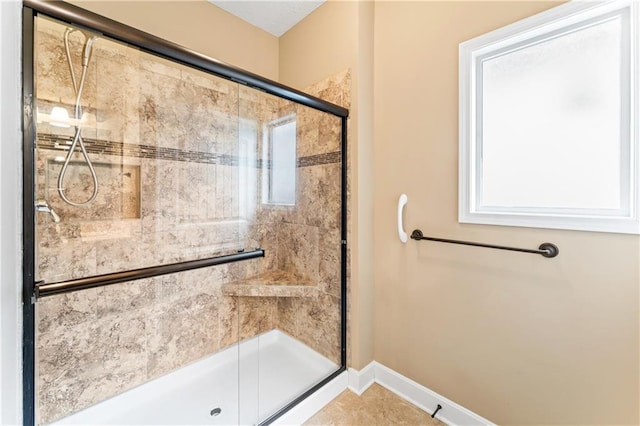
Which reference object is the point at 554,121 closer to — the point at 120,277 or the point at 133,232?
the point at 120,277

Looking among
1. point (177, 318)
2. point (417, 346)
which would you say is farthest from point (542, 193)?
point (177, 318)

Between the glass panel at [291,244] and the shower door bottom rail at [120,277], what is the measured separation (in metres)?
0.17

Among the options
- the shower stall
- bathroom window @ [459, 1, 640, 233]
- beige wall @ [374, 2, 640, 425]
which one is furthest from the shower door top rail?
bathroom window @ [459, 1, 640, 233]

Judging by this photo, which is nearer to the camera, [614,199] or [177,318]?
[614,199]

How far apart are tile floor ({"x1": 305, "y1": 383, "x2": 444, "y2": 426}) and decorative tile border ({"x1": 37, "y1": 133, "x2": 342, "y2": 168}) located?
148 cm

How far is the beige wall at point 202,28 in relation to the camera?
1.57 m

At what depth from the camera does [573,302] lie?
109 cm

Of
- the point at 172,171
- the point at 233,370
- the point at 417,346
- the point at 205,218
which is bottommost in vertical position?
the point at 233,370

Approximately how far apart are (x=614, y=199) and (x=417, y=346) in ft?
3.76

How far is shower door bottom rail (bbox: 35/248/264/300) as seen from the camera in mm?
1006

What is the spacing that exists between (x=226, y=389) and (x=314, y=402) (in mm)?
557

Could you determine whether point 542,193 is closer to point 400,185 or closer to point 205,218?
point 400,185

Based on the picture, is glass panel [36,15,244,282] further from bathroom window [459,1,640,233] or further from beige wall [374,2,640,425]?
bathroom window [459,1,640,233]

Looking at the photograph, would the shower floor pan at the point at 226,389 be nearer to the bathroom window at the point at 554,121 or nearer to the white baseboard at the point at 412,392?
the white baseboard at the point at 412,392
